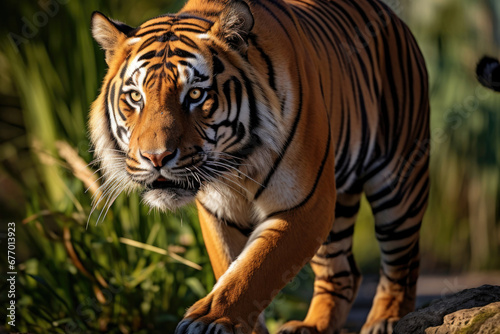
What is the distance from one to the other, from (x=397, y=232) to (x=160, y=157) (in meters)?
1.66

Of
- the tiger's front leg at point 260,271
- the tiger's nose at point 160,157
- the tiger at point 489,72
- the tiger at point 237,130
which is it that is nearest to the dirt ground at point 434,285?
the tiger at point 489,72

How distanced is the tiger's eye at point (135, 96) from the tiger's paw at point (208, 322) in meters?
0.69

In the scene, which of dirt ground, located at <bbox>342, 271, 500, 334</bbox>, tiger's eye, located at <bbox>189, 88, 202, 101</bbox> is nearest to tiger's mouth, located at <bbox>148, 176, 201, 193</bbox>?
tiger's eye, located at <bbox>189, 88, 202, 101</bbox>

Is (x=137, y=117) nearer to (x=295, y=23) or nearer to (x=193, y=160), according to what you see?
(x=193, y=160)

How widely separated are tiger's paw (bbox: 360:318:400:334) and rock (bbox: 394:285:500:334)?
842 mm

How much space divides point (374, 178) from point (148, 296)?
1.37 metres

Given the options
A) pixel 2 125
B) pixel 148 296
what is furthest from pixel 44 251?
pixel 2 125

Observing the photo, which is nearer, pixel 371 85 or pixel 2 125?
pixel 371 85

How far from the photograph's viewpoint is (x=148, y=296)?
149 inches

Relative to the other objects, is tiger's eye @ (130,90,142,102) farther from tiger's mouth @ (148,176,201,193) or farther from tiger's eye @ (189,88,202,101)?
tiger's mouth @ (148,176,201,193)

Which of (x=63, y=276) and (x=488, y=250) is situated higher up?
(x=63, y=276)

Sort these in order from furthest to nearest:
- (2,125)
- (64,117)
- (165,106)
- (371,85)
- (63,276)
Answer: (2,125) → (64,117) → (63,276) → (371,85) → (165,106)

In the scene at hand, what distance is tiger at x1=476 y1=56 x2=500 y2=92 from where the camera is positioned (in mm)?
2938

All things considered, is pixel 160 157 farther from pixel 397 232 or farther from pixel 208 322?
pixel 397 232
